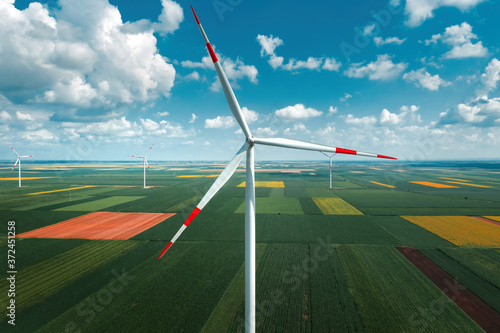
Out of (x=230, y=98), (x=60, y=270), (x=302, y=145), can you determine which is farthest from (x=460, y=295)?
(x=60, y=270)

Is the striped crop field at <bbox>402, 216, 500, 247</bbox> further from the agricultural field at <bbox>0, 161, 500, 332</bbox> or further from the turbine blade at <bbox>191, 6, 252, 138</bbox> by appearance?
the turbine blade at <bbox>191, 6, 252, 138</bbox>

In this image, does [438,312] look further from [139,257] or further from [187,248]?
[139,257]

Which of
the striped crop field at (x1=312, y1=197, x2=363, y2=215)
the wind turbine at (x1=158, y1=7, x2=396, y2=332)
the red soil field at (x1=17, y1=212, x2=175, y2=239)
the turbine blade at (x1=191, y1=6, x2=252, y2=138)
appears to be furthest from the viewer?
the striped crop field at (x1=312, y1=197, x2=363, y2=215)

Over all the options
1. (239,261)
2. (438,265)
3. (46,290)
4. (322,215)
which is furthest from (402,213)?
(46,290)

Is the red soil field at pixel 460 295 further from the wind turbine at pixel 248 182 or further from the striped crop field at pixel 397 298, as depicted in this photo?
the wind turbine at pixel 248 182

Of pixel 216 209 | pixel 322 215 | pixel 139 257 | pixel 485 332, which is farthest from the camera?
pixel 216 209

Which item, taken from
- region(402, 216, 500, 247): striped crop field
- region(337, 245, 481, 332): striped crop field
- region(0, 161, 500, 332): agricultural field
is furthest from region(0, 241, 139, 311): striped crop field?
region(402, 216, 500, 247): striped crop field
